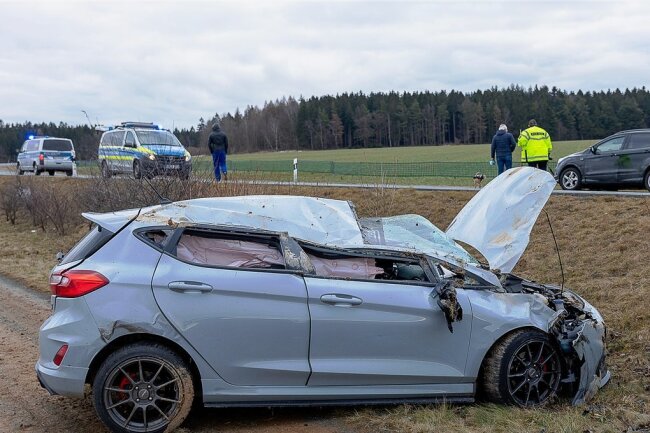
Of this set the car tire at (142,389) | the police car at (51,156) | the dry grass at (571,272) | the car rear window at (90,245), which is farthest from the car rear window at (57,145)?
the car tire at (142,389)

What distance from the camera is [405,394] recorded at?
460cm

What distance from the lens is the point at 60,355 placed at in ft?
14.0

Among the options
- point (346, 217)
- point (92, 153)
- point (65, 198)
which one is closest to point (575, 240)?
point (346, 217)

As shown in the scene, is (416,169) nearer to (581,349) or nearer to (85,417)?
(581,349)

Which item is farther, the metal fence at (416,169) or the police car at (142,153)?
the metal fence at (416,169)

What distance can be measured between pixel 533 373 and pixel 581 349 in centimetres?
43

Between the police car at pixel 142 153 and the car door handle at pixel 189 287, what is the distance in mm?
7359

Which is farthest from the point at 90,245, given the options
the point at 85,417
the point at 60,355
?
the point at 85,417

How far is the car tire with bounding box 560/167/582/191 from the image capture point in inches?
Answer: 638

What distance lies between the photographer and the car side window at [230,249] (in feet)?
15.0

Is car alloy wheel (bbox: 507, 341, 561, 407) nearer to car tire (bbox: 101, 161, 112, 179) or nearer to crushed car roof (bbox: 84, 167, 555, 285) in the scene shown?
crushed car roof (bbox: 84, 167, 555, 285)

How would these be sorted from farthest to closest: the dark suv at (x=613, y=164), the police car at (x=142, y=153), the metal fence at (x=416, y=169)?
the metal fence at (x=416, y=169), the dark suv at (x=613, y=164), the police car at (x=142, y=153)

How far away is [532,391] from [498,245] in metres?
1.25

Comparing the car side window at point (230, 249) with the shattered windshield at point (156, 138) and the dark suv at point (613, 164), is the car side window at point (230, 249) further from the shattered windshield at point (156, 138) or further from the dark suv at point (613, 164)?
the shattered windshield at point (156, 138)
